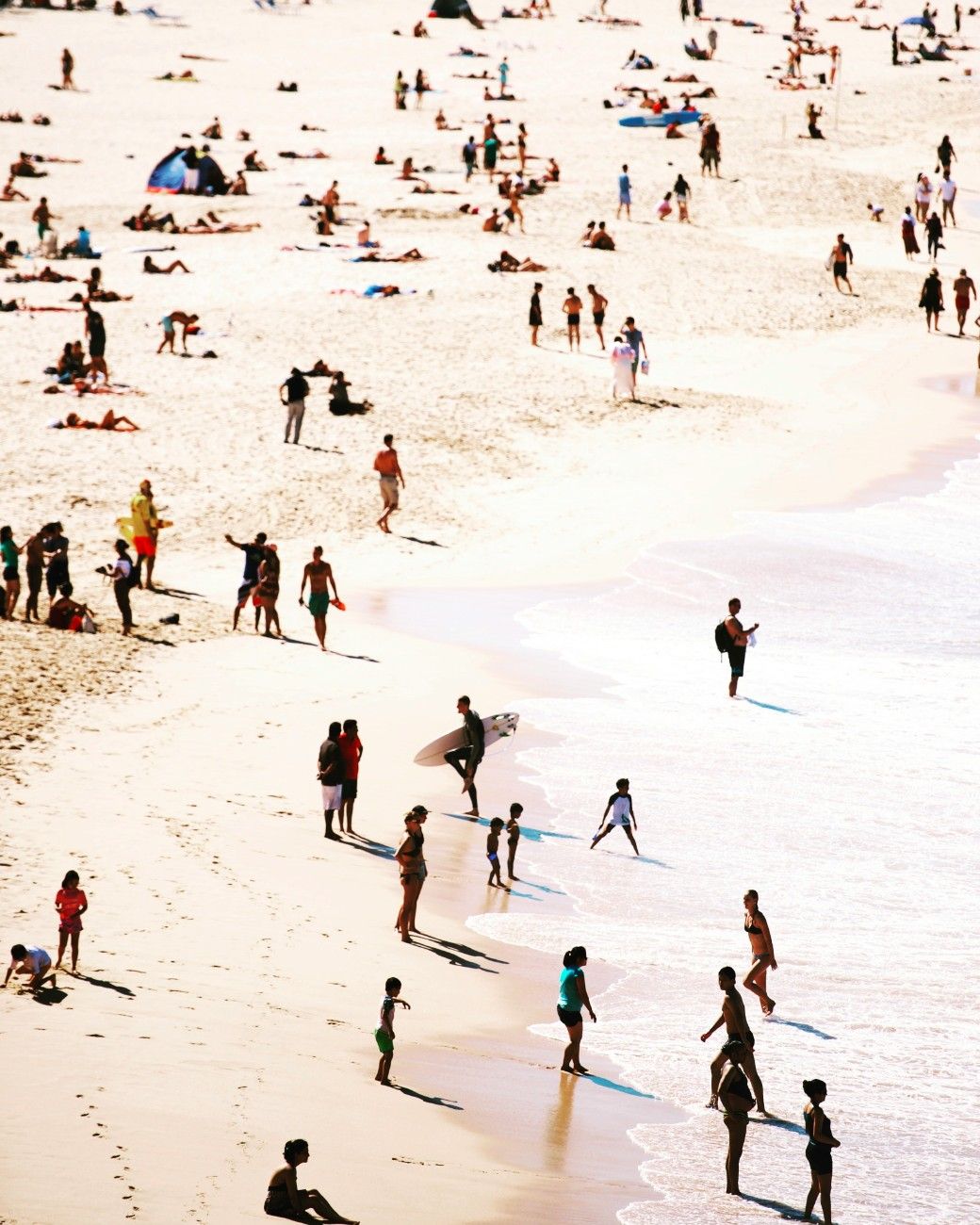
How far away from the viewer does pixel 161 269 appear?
1506 inches

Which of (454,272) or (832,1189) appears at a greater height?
(454,272)

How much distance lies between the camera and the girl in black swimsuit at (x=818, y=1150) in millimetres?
9703

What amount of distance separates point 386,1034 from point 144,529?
1214 cm

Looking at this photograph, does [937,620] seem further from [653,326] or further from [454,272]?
[454,272]

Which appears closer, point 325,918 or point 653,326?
point 325,918

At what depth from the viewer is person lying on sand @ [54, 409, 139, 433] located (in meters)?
27.9

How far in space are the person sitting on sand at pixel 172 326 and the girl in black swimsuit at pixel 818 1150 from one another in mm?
24638

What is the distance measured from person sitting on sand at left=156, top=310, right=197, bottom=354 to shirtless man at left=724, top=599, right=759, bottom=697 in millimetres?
16095

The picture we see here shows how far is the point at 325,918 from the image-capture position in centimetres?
1309

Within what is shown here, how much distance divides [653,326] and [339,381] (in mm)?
8851

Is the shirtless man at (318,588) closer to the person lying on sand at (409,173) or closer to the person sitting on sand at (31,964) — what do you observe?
the person sitting on sand at (31,964)

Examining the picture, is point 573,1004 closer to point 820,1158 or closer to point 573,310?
point 820,1158

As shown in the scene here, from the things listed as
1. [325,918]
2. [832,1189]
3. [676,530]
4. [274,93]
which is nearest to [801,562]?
[676,530]

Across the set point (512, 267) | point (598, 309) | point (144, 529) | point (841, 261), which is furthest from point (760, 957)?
point (841, 261)
